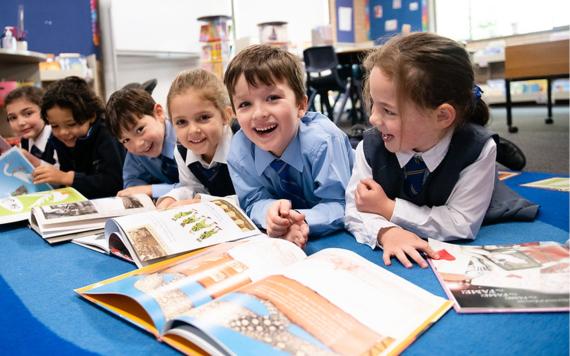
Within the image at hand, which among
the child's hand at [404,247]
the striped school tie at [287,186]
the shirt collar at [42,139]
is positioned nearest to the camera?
the child's hand at [404,247]

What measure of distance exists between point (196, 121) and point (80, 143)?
86cm

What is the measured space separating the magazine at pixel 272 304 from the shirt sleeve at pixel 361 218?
0.85 ft

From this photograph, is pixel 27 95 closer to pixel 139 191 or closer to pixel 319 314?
pixel 139 191

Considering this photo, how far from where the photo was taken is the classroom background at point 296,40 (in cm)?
397

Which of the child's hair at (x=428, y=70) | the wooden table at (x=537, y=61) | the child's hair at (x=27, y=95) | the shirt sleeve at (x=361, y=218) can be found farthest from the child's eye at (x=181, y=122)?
the wooden table at (x=537, y=61)

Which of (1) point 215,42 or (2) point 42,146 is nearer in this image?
(2) point 42,146

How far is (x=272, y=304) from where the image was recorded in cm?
66

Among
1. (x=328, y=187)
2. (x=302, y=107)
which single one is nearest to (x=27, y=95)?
(x=302, y=107)

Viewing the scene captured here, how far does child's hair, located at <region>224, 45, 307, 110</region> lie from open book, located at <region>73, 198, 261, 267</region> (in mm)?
332

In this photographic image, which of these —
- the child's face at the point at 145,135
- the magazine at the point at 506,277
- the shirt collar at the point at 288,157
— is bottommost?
the magazine at the point at 506,277

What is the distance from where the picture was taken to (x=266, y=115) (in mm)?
1249

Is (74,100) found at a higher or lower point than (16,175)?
higher

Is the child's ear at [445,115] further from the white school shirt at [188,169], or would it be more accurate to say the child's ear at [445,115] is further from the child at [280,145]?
the white school shirt at [188,169]

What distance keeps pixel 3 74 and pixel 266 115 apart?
2668 mm
